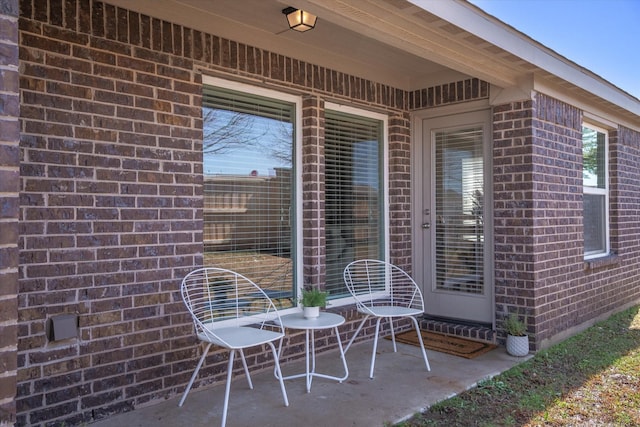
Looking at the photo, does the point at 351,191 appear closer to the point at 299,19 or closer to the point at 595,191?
the point at 299,19

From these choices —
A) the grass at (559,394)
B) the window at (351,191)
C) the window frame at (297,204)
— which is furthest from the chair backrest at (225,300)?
the grass at (559,394)

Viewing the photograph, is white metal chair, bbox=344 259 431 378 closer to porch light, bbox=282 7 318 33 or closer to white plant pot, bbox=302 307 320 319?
white plant pot, bbox=302 307 320 319

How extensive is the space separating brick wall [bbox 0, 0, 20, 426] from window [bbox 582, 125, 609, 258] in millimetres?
5122

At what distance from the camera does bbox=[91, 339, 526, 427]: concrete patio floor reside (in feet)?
8.64

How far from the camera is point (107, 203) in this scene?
2.68 metres

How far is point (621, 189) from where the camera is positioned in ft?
18.6

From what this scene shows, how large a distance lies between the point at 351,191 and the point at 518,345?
187 centimetres

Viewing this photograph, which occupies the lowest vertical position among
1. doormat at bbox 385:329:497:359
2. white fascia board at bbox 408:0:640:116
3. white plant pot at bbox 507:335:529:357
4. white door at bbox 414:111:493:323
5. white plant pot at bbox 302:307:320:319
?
doormat at bbox 385:329:497:359

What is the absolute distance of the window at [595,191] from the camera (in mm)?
5168

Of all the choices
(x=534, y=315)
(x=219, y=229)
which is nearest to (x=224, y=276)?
(x=219, y=229)

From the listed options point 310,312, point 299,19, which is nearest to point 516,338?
point 310,312

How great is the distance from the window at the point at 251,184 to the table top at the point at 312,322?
479mm

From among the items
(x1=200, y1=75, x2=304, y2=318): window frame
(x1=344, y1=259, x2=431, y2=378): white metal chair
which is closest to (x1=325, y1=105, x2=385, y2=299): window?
(x1=344, y1=259, x2=431, y2=378): white metal chair

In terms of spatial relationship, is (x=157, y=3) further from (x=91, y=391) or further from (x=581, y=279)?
(x=581, y=279)
